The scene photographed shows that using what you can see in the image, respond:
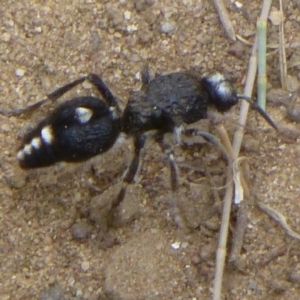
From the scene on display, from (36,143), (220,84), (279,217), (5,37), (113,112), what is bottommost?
(279,217)

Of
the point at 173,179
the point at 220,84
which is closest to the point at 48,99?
the point at 173,179

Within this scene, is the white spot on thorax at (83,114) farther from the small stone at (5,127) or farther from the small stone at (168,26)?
the small stone at (168,26)

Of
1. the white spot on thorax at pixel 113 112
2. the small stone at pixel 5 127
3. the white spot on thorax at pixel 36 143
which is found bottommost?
the white spot on thorax at pixel 113 112

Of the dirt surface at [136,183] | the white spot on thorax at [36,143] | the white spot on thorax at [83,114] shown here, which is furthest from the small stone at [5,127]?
the white spot on thorax at [83,114]

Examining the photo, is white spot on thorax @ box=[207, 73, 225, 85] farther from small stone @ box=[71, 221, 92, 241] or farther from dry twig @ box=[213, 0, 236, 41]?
small stone @ box=[71, 221, 92, 241]

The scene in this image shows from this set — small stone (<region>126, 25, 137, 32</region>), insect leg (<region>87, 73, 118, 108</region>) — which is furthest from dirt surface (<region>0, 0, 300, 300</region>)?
insect leg (<region>87, 73, 118, 108</region>)

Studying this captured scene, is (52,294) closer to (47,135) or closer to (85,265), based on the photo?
(85,265)

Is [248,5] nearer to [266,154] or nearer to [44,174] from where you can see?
[266,154]
